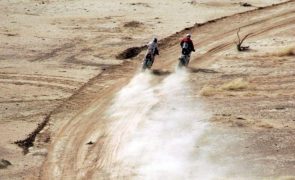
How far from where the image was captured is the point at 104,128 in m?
24.8

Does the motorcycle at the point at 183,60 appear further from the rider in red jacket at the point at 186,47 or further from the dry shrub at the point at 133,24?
the dry shrub at the point at 133,24

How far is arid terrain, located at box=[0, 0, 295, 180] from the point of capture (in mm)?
21750

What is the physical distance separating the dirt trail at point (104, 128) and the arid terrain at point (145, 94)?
1.8 inches

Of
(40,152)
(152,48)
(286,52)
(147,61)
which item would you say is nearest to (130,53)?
(152,48)

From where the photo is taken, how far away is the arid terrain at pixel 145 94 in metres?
21.8

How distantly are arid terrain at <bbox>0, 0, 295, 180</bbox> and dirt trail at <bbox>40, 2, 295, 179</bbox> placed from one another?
47 millimetres

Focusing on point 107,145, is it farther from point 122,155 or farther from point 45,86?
A: point 45,86

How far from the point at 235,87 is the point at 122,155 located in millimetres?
7603

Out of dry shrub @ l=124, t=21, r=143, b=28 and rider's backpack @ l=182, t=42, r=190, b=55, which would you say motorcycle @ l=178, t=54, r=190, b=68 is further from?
dry shrub @ l=124, t=21, r=143, b=28

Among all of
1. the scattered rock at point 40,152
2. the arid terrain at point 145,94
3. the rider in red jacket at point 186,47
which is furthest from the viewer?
the rider in red jacket at point 186,47

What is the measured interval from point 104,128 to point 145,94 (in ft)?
12.0

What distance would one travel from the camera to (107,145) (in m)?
23.3

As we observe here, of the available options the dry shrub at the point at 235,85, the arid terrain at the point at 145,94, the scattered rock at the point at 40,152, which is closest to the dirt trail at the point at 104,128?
the arid terrain at the point at 145,94

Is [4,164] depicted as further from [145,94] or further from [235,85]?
[235,85]
